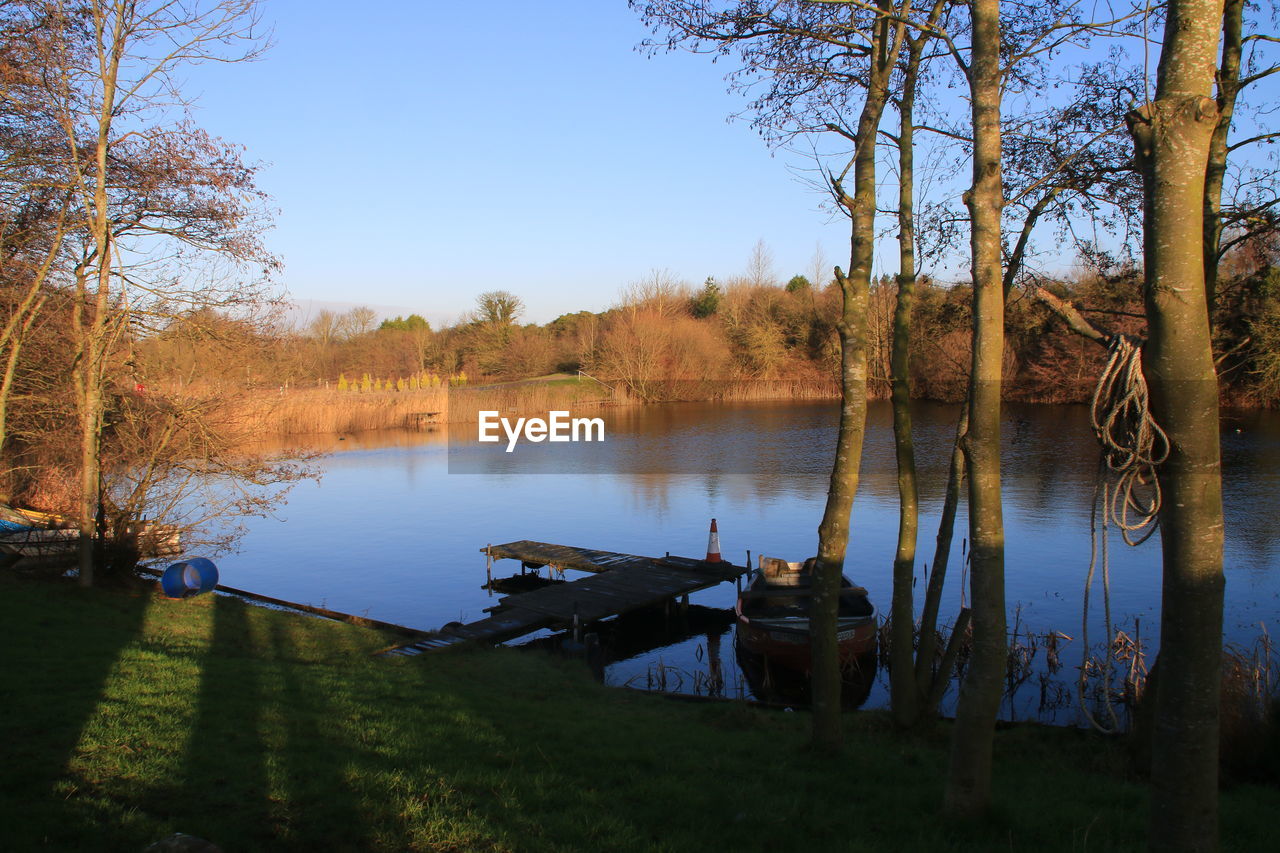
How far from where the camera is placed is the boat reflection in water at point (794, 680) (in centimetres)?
1212

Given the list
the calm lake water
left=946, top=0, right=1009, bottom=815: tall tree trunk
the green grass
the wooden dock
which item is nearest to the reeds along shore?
the calm lake water

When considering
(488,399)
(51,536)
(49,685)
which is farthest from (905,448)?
(488,399)

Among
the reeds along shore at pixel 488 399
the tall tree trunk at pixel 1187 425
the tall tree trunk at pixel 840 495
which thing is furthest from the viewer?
the reeds along shore at pixel 488 399

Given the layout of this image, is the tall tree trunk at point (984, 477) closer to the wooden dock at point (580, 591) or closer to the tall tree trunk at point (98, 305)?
the wooden dock at point (580, 591)

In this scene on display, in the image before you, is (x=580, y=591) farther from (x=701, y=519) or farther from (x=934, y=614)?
(x=701, y=519)

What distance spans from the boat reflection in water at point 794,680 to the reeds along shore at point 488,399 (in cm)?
3097

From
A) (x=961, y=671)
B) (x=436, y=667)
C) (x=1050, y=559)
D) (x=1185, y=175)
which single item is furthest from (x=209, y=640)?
(x=1050, y=559)

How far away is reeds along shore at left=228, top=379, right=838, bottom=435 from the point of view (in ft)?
147

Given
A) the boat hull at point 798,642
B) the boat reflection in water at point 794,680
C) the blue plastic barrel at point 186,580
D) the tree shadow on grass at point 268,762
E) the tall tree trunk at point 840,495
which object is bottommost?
the boat reflection in water at point 794,680

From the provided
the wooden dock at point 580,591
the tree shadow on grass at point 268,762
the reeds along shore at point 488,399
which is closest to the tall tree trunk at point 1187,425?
the tree shadow on grass at point 268,762

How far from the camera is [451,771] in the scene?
5.55 meters

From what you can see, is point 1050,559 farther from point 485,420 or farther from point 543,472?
point 485,420

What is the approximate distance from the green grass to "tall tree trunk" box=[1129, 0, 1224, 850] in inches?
67.9

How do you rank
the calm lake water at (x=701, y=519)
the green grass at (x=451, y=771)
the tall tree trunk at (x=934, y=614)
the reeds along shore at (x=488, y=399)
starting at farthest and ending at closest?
the reeds along shore at (x=488, y=399) → the calm lake water at (x=701, y=519) → the tall tree trunk at (x=934, y=614) → the green grass at (x=451, y=771)
